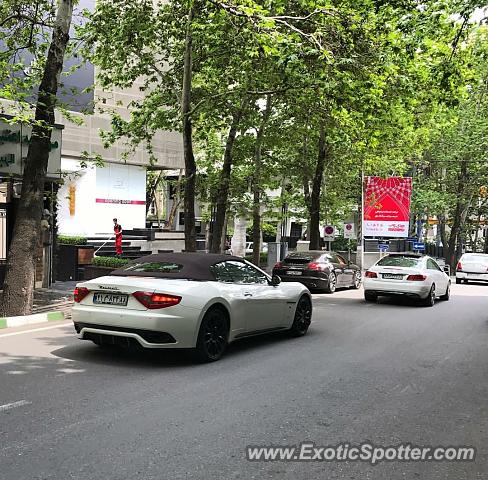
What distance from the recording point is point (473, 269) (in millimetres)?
27203

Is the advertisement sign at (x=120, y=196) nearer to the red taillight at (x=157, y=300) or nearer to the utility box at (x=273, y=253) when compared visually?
the utility box at (x=273, y=253)

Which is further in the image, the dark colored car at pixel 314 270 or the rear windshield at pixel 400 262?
the dark colored car at pixel 314 270

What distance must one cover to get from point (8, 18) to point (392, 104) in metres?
9.97

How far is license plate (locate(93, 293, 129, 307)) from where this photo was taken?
278 inches

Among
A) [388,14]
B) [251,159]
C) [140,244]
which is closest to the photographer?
[388,14]

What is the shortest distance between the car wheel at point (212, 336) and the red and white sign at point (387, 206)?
2362 centimetres

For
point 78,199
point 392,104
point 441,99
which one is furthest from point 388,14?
point 78,199

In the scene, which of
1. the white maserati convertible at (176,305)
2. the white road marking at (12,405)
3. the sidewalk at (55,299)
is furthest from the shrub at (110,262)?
the white road marking at (12,405)

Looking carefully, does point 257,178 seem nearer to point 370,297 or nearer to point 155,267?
point 370,297

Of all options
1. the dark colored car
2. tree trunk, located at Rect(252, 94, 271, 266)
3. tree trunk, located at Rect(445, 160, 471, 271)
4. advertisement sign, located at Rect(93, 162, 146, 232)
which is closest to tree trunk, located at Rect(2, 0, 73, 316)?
the dark colored car

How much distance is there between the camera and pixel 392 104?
16.2 metres

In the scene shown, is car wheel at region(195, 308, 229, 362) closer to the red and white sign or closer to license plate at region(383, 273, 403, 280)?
license plate at region(383, 273, 403, 280)

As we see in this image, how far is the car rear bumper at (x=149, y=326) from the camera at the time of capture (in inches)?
269

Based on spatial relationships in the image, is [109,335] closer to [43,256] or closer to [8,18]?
[8,18]
